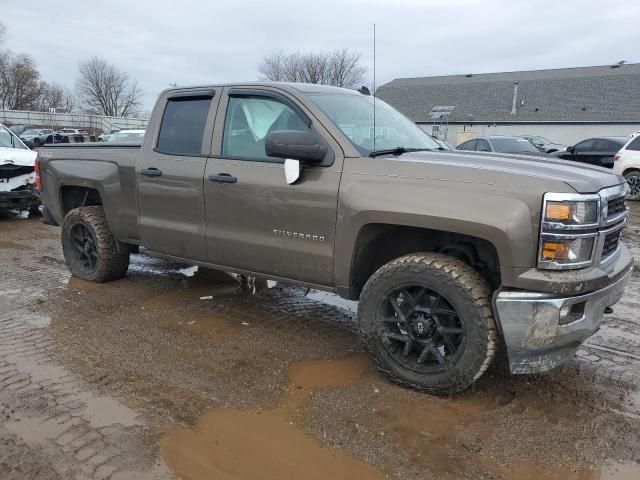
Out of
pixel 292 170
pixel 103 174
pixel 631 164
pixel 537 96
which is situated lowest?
pixel 631 164

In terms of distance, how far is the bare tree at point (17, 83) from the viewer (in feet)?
236

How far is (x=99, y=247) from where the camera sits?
546cm

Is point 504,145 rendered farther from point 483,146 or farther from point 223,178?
point 223,178

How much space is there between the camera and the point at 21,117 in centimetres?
5509

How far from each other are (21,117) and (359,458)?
62.9 m

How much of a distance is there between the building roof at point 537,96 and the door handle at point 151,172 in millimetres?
36605

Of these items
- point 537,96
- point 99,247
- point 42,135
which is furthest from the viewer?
point 537,96

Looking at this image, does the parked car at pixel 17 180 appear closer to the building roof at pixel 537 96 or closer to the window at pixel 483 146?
the window at pixel 483 146

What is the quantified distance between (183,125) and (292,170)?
1470 mm

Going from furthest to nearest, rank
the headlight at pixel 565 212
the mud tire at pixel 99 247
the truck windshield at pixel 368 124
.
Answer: the mud tire at pixel 99 247, the truck windshield at pixel 368 124, the headlight at pixel 565 212

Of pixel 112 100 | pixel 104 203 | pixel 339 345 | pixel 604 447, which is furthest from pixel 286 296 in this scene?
pixel 112 100

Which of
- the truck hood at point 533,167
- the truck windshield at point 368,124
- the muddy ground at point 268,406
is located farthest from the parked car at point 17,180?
the truck hood at point 533,167

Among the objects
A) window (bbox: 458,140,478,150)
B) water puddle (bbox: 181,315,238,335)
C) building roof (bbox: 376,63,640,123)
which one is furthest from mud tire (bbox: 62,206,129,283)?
building roof (bbox: 376,63,640,123)

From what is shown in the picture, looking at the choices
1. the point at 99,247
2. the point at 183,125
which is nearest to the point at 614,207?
the point at 183,125
